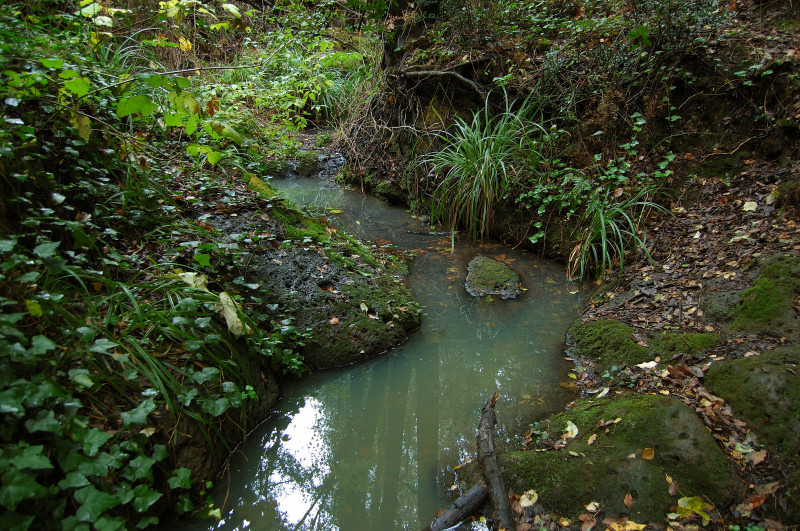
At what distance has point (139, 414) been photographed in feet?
5.20

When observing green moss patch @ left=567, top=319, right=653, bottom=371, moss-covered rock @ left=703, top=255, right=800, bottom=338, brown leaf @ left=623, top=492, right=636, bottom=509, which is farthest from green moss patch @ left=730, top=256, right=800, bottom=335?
brown leaf @ left=623, top=492, right=636, bottom=509

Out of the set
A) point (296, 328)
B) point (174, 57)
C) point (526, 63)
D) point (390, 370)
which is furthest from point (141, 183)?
point (174, 57)

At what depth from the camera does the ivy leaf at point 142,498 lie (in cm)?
147

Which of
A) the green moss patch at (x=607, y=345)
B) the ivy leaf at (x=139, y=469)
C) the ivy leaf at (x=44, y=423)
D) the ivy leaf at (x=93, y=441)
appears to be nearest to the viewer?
the ivy leaf at (x=44, y=423)

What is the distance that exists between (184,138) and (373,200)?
8.13 ft

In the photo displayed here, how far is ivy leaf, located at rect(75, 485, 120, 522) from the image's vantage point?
1312 mm

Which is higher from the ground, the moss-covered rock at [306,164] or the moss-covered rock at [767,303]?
the moss-covered rock at [767,303]

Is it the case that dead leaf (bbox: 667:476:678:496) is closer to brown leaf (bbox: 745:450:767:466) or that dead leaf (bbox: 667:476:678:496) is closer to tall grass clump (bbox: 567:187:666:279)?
brown leaf (bbox: 745:450:767:466)

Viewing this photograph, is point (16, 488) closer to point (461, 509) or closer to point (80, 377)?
point (80, 377)

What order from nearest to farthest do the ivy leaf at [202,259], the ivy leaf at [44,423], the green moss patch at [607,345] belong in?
the ivy leaf at [44,423]
the ivy leaf at [202,259]
the green moss patch at [607,345]

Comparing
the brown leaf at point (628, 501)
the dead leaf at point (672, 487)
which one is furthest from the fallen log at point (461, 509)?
the dead leaf at point (672, 487)

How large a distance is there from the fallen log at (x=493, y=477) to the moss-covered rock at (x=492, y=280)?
1.60m

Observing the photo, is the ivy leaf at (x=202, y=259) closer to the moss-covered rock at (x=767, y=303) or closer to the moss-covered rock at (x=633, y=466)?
the moss-covered rock at (x=633, y=466)

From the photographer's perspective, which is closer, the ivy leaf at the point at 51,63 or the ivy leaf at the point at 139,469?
the ivy leaf at the point at 139,469
